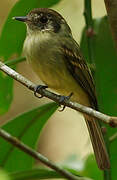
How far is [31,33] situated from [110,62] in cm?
45

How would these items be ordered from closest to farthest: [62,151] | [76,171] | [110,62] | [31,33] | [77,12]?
1. [76,171]
2. [110,62]
3. [31,33]
4. [62,151]
5. [77,12]

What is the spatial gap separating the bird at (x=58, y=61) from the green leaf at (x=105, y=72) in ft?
0.24

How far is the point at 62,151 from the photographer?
15.9 ft

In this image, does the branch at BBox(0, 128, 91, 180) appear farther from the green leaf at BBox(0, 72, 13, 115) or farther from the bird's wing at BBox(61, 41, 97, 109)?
the bird's wing at BBox(61, 41, 97, 109)

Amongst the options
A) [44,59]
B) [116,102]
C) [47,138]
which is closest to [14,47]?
[44,59]

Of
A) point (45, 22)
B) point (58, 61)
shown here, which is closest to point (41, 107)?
point (58, 61)

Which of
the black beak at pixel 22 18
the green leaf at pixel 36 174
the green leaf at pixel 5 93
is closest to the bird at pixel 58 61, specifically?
the black beak at pixel 22 18

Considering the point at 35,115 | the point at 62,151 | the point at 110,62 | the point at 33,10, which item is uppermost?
the point at 33,10

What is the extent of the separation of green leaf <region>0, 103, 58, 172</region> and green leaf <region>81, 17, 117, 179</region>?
0.23 meters

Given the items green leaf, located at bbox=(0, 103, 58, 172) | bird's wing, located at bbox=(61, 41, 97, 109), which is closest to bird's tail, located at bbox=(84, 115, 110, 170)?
bird's wing, located at bbox=(61, 41, 97, 109)

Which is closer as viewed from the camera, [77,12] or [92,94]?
[92,94]

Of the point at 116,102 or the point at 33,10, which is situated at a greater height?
the point at 33,10

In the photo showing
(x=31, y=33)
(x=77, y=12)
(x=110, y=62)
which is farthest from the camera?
(x=77, y=12)

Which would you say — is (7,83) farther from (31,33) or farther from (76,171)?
(76,171)
